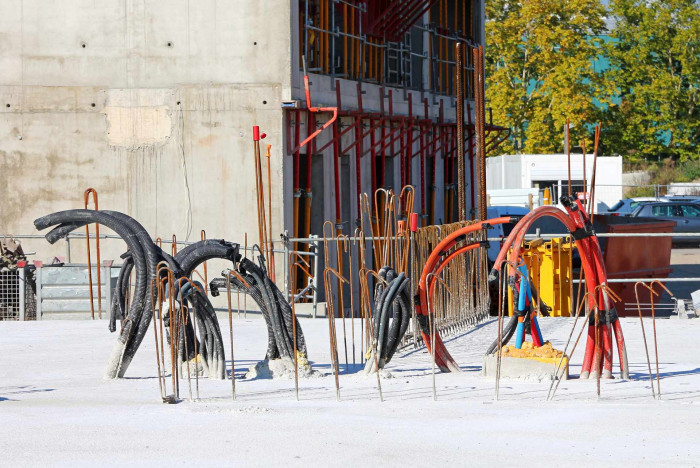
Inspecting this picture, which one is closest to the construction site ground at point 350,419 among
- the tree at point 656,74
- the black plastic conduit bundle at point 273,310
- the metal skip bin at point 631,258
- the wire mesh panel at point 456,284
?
the black plastic conduit bundle at point 273,310

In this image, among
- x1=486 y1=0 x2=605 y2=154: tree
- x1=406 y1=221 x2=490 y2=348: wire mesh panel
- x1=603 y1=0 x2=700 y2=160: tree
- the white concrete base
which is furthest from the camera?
x1=603 y1=0 x2=700 y2=160: tree

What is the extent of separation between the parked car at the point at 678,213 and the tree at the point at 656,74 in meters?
17.9

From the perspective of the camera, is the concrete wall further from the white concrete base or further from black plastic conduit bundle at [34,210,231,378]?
the white concrete base

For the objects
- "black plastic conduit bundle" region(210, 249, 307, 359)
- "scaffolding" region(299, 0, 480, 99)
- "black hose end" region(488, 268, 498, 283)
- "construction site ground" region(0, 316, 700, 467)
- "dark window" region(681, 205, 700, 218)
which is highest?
"scaffolding" region(299, 0, 480, 99)

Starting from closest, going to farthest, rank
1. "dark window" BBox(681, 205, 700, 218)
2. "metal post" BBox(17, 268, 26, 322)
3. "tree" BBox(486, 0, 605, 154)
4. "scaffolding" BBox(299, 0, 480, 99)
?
"metal post" BBox(17, 268, 26, 322), "scaffolding" BBox(299, 0, 480, 99), "dark window" BBox(681, 205, 700, 218), "tree" BBox(486, 0, 605, 154)

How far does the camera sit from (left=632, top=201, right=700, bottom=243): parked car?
46.2 m

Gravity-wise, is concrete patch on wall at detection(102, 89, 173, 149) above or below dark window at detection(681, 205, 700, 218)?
above

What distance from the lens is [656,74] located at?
6731cm

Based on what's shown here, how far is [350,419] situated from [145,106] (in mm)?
13309

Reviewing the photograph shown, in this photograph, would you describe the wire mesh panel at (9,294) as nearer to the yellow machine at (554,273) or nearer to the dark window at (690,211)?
the yellow machine at (554,273)

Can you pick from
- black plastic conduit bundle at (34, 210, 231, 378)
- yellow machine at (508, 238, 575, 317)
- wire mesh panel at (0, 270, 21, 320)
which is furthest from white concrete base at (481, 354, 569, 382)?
wire mesh panel at (0, 270, 21, 320)

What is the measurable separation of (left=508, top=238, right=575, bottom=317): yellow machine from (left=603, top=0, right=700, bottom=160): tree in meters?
45.5

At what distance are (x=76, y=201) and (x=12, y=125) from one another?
1.69 meters

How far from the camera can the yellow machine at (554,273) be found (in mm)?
20355
